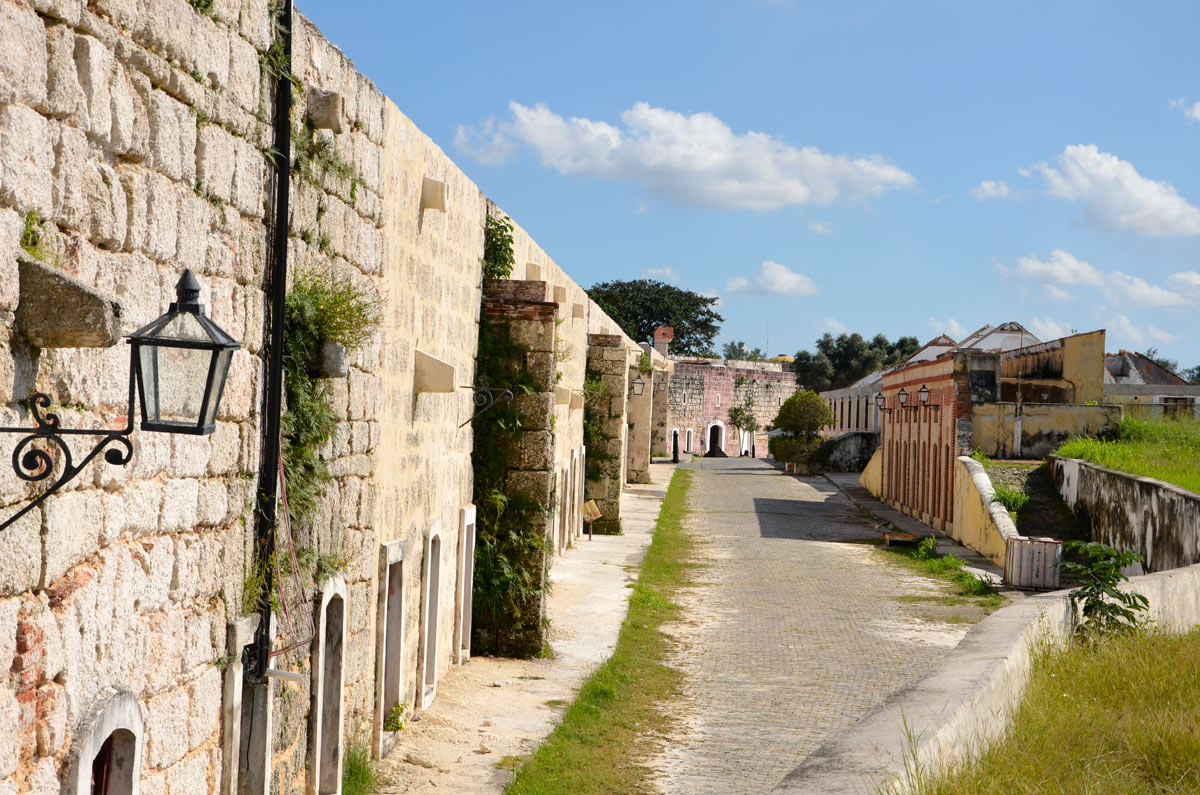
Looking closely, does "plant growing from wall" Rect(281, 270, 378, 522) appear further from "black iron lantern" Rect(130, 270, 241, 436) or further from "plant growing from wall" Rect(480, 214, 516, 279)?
"plant growing from wall" Rect(480, 214, 516, 279)

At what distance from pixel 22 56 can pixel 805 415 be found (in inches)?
1652

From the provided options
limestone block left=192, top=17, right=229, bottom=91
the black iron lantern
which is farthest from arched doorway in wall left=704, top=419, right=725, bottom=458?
the black iron lantern

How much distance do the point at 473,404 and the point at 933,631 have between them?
19.6 feet

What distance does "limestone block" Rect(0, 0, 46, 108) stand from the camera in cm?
304

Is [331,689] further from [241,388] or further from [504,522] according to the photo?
[504,522]

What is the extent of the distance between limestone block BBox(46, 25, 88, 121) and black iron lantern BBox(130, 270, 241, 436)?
59cm

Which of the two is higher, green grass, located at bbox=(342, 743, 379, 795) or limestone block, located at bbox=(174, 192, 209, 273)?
limestone block, located at bbox=(174, 192, 209, 273)

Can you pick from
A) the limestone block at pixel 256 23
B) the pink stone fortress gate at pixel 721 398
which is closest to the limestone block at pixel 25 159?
the limestone block at pixel 256 23

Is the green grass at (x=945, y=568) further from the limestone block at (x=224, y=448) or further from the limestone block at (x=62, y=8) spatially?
the limestone block at (x=62, y=8)

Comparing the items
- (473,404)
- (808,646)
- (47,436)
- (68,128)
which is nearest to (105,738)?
(47,436)

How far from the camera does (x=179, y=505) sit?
14.3 feet

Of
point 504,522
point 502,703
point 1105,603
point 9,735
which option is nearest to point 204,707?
point 9,735

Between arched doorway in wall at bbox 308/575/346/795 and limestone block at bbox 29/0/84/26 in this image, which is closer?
limestone block at bbox 29/0/84/26

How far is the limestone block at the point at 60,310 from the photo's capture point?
10.3ft
